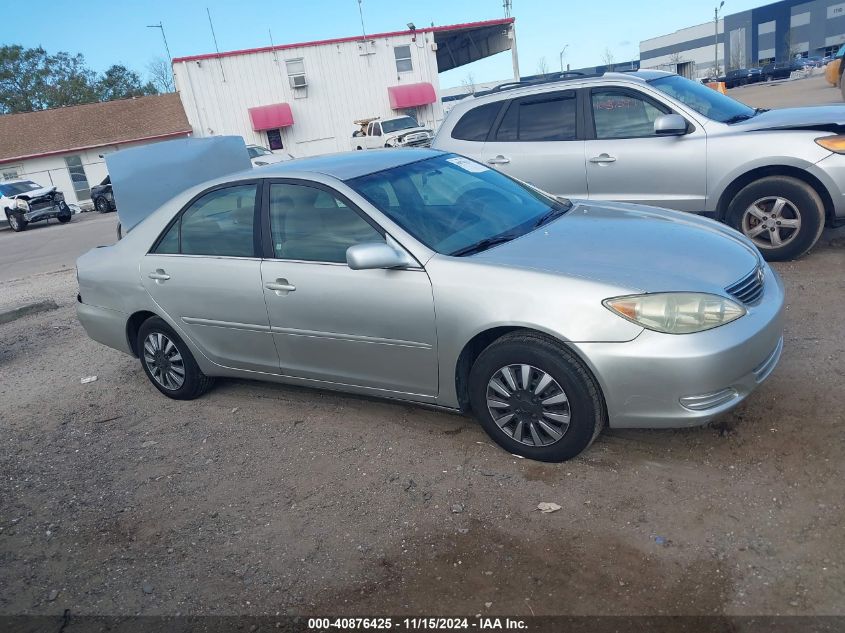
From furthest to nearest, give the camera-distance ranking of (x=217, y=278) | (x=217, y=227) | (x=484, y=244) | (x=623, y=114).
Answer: (x=623, y=114)
(x=217, y=227)
(x=217, y=278)
(x=484, y=244)

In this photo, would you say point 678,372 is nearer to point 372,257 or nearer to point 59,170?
point 372,257

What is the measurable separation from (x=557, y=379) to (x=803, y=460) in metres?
1.22

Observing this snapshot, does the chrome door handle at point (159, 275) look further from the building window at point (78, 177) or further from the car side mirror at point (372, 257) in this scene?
the building window at point (78, 177)

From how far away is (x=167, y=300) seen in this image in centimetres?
466

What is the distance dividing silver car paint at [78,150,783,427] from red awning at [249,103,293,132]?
31149 mm

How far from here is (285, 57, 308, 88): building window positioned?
34.6 metres

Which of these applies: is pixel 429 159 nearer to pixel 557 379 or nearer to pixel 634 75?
pixel 557 379

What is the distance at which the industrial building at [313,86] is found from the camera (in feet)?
111

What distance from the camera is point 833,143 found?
18.6 feet

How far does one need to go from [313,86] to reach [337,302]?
33.9m

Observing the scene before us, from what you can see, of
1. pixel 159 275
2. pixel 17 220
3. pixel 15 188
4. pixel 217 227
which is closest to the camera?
pixel 217 227

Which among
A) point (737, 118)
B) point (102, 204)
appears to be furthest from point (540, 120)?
point (102, 204)

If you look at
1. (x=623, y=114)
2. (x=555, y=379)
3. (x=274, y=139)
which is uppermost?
(x=623, y=114)

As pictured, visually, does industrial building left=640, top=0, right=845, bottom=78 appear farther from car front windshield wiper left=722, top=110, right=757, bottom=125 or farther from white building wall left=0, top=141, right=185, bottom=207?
car front windshield wiper left=722, top=110, right=757, bottom=125
